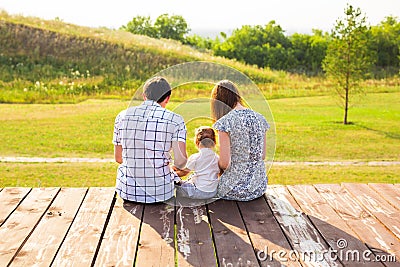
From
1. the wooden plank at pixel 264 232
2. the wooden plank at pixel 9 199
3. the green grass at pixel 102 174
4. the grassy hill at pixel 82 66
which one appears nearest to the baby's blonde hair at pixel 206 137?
the wooden plank at pixel 264 232

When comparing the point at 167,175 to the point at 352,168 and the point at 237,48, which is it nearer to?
the point at 352,168

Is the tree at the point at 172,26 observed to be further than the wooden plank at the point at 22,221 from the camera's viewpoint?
Yes

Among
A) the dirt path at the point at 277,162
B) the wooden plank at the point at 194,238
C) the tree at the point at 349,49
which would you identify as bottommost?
the dirt path at the point at 277,162

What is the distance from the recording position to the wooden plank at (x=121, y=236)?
2.74m

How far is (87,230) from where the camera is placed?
3135 mm

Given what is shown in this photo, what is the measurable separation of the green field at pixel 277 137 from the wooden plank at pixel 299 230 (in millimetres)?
636

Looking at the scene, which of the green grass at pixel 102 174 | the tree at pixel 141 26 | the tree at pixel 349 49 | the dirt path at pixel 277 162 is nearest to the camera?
the green grass at pixel 102 174

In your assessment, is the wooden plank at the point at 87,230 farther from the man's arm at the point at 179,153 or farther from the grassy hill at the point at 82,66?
the grassy hill at the point at 82,66

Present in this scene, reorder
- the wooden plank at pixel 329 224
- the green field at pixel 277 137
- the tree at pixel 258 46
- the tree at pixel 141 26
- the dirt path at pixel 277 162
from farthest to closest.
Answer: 1. the tree at pixel 141 26
2. the tree at pixel 258 46
3. the dirt path at pixel 277 162
4. the green field at pixel 277 137
5. the wooden plank at pixel 329 224

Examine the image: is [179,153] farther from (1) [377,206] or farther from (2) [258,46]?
(2) [258,46]

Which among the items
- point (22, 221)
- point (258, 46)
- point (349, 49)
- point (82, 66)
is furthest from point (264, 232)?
point (258, 46)

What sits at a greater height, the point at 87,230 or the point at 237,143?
the point at 237,143

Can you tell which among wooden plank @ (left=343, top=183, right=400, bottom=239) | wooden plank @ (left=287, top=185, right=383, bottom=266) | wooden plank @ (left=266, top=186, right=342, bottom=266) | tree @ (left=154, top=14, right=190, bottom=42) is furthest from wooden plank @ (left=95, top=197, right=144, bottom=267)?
tree @ (left=154, top=14, right=190, bottom=42)

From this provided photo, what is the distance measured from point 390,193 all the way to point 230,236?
57.1 inches
